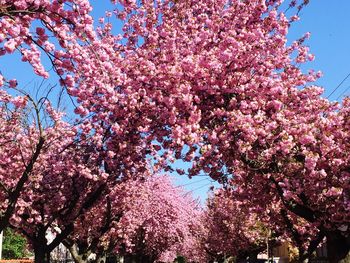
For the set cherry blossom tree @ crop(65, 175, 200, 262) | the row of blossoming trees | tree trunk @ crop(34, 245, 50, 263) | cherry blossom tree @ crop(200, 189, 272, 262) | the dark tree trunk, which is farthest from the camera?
the dark tree trunk

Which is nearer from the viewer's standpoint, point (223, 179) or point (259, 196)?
point (223, 179)

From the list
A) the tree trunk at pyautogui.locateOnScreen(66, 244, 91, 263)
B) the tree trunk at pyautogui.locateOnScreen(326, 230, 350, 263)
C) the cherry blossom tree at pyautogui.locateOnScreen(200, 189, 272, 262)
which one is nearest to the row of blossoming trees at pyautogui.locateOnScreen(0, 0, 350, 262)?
the tree trunk at pyautogui.locateOnScreen(326, 230, 350, 263)

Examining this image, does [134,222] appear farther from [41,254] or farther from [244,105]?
[244,105]

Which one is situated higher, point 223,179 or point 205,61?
point 205,61

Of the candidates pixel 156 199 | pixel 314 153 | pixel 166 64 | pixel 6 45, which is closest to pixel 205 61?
pixel 166 64

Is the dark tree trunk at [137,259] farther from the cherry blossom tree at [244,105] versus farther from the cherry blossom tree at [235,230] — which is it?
the cherry blossom tree at [244,105]

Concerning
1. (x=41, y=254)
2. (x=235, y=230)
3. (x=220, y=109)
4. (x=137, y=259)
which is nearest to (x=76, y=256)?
(x=41, y=254)

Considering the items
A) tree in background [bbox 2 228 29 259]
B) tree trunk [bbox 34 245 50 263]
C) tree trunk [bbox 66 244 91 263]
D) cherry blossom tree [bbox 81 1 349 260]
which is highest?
tree in background [bbox 2 228 29 259]

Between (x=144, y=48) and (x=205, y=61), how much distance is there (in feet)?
10.2

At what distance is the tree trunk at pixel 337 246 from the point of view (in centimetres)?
1251

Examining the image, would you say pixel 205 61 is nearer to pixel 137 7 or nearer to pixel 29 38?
pixel 137 7

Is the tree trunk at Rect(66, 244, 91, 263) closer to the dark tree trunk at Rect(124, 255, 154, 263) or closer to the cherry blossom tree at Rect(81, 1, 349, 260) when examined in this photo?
the cherry blossom tree at Rect(81, 1, 349, 260)

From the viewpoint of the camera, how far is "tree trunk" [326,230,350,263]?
12.5 m

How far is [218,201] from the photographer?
139 feet
